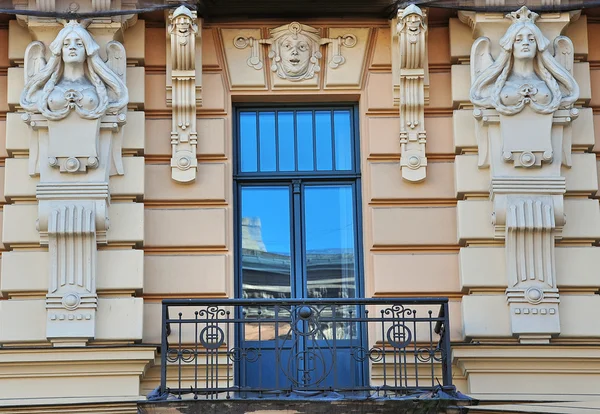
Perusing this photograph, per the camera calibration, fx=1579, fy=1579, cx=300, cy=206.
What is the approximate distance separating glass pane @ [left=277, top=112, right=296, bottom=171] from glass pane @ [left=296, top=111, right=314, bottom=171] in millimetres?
64

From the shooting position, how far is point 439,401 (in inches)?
546

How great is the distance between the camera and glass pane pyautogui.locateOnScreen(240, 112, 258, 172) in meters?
16.1

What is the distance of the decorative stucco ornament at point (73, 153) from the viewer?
14.9m

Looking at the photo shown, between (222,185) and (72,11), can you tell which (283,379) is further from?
(72,11)

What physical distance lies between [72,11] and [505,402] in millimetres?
5712

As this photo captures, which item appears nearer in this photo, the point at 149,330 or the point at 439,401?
the point at 439,401

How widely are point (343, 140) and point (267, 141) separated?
0.78m

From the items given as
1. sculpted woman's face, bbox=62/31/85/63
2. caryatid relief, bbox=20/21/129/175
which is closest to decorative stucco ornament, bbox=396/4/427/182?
caryatid relief, bbox=20/21/129/175

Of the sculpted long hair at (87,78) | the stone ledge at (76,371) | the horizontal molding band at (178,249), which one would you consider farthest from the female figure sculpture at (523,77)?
the stone ledge at (76,371)

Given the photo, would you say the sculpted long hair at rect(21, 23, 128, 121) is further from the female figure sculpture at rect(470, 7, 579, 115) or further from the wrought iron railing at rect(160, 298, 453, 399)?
the female figure sculpture at rect(470, 7, 579, 115)

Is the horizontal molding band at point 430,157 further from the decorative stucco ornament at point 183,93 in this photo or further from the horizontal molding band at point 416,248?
the decorative stucco ornament at point 183,93

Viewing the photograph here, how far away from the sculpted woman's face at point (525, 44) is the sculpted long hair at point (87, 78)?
388 centimetres

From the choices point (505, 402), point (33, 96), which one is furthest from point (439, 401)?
point (33, 96)

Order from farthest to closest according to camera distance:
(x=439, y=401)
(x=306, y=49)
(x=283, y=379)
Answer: (x=306, y=49), (x=283, y=379), (x=439, y=401)
